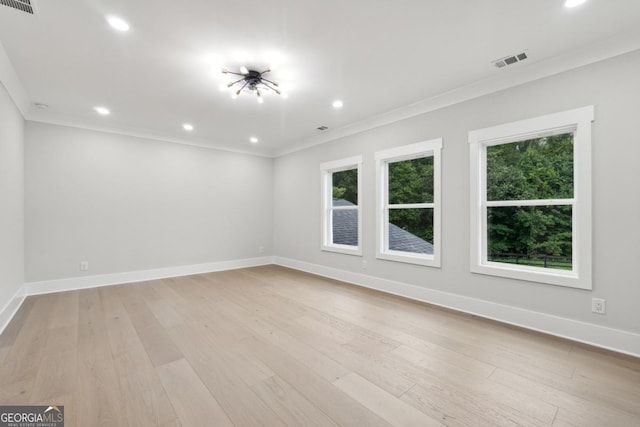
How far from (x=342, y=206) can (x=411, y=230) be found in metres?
1.52

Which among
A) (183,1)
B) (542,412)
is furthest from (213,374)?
(183,1)

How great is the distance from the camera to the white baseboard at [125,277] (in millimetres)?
4148

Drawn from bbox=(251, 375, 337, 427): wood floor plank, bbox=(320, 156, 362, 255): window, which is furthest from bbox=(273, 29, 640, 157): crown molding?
bbox=(251, 375, 337, 427): wood floor plank

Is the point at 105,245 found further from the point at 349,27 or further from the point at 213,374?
the point at 349,27

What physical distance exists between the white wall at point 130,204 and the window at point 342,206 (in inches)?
74.1

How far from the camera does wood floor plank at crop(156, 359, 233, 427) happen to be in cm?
161

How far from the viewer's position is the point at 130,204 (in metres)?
4.86

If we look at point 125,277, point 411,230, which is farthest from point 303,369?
point 125,277

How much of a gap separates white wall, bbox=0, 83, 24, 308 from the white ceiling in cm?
42

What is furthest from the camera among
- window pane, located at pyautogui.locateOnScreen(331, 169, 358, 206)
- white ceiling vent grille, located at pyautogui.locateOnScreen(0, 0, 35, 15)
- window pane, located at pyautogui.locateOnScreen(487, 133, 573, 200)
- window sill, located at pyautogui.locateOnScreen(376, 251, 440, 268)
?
window pane, located at pyautogui.locateOnScreen(331, 169, 358, 206)

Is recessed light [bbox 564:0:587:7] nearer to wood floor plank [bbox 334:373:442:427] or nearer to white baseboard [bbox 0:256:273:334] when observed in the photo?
wood floor plank [bbox 334:373:442:427]

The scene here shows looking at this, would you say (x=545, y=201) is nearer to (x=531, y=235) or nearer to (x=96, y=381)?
(x=531, y=235)
